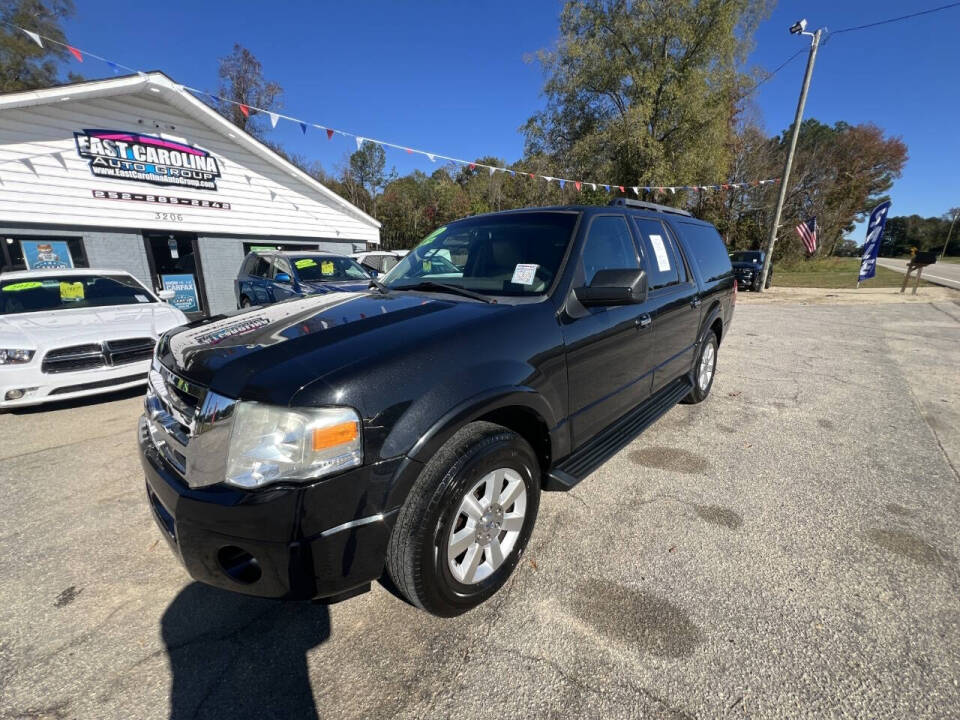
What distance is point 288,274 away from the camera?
7746mm

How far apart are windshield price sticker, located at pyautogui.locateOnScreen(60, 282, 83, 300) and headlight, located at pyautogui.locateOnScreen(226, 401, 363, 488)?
5.70m

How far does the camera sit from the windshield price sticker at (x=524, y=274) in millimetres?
2453

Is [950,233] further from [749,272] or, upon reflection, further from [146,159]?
[146,159]

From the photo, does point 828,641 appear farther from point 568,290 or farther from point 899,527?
point 568,290

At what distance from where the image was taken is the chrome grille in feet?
4.99

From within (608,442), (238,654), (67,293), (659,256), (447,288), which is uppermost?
(659,256)

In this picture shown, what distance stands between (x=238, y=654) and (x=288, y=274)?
23.0 feet

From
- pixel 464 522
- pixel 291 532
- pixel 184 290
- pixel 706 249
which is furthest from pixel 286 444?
pixel 184 290

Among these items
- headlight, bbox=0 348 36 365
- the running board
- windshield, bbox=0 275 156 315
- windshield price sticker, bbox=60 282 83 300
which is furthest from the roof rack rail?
windshield price sticker, bbox=60 282 83 300

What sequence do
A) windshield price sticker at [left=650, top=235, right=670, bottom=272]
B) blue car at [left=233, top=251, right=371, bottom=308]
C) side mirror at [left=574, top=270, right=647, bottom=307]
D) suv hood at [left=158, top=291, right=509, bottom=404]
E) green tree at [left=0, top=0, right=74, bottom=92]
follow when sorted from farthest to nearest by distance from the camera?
green tree at [left=0, top=0, right=74, bottom=92] → blue car at [left=233, top=251, right=371, bottom=308] → windshield price sticker at [left=650, top=235, right=670, bottom=272] → side mirror at [left=574, top=270, right=647, bottom=307] → suv hood at [left=158, top=291, right=509, bottom=404]

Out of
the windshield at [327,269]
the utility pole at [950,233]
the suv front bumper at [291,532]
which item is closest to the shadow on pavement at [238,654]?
the suv front bumper at [291,532]

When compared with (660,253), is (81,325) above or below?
below

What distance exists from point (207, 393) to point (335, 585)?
33.2 inches

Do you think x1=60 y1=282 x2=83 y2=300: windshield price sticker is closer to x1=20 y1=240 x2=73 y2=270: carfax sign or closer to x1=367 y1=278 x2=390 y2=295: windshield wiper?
x1=20 y1=240 x2=73 y2=270: carfax sign
